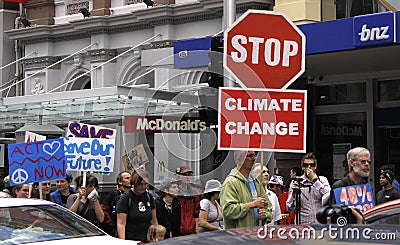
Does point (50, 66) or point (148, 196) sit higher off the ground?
point (50, 66)

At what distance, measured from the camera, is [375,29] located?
1559 centimetres

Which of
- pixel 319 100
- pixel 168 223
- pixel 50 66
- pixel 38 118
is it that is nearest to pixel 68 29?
pixel 50 66

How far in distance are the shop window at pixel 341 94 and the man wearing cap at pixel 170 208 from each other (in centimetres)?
926

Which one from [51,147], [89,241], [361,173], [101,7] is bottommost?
[89,241]

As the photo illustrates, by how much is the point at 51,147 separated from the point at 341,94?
30.0 feet

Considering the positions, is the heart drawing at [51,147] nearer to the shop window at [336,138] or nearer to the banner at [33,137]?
the banner at [33,137]

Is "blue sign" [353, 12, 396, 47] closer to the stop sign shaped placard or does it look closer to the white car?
the stop sign shaped placard

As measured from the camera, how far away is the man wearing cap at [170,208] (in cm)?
1199

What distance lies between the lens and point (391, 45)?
15695mm

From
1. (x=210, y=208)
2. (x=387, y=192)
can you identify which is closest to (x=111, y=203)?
(x=210, y=208)

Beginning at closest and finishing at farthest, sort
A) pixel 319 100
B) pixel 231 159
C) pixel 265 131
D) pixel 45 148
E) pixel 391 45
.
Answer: pixel 265 131
pixel 231 159
pixel 45 148
pixel 391 45
pixel 319 100

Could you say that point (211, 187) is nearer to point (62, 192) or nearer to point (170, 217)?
point (170, 217)

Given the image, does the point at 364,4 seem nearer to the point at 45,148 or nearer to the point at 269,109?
the point at 45,148

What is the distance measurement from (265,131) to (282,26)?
117cm
